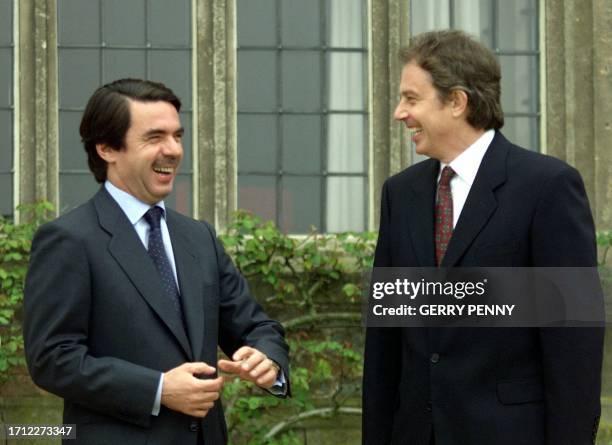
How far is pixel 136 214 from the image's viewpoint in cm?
355

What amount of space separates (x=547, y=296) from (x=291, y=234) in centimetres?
438

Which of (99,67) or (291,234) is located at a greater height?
(99,67)

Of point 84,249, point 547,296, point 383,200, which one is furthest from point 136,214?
point 547,296

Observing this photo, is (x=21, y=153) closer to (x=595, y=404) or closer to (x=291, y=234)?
(x=291, y=234)

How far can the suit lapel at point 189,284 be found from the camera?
11.5 ft

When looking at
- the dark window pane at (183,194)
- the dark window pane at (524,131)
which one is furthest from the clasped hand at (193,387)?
the dark window pane at (524,131)

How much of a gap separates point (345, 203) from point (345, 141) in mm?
368

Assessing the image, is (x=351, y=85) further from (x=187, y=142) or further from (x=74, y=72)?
(x=74, y=72)

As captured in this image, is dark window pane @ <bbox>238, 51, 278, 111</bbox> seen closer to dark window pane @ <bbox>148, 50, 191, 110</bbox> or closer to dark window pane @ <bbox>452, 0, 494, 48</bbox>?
dark window pane @ <bbox>148, 50, 191, 110</bbox>

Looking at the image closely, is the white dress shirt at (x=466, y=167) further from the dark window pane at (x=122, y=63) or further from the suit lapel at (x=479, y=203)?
the dark window pane at (x=122, y=63)

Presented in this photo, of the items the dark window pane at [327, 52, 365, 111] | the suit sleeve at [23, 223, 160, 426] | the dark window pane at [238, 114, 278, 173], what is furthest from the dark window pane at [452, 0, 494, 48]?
the suit sleeve at [23, 223, 160, 426]

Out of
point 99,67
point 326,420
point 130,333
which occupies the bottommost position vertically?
point 326,420

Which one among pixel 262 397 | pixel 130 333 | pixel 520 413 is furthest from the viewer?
pixel 262 397

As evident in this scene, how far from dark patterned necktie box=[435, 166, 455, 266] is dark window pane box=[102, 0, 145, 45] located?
4340 mm
